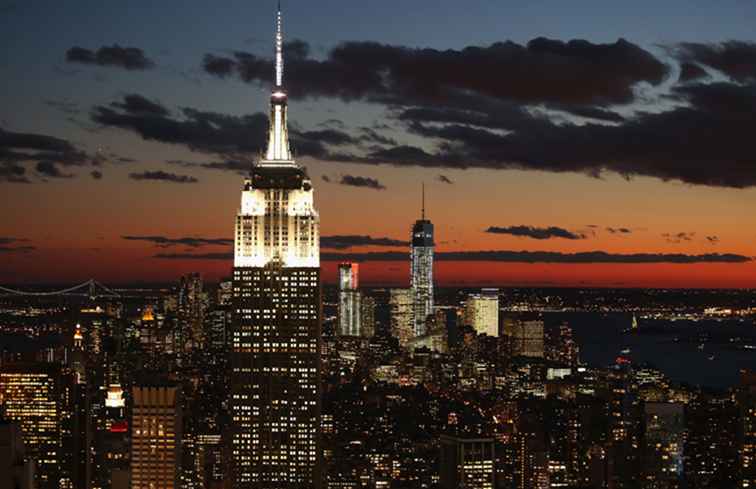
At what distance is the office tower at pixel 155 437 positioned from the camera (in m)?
33.3

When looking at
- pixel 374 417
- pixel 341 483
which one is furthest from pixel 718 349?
pixel 341 483

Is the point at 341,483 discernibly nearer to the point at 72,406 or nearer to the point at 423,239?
the point at 72,406

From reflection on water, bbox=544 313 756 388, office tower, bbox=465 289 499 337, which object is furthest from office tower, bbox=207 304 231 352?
office tower, bbox=465 289 499 337

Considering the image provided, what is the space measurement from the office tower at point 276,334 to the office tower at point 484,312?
3401 cm

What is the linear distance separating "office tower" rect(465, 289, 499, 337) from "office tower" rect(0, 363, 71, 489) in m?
26.7

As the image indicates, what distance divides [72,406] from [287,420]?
11.6m

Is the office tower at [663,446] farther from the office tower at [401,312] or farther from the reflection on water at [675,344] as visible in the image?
the office tower at [401,312]

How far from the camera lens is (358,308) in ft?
174

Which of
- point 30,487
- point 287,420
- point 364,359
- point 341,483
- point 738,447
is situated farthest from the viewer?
point 364,359

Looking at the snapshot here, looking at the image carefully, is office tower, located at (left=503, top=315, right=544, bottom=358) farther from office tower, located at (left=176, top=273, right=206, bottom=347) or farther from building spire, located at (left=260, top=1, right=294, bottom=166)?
building spire, located at (left=260, top=1, right=294, bottom=166)

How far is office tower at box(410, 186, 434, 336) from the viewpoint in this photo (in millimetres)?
51719

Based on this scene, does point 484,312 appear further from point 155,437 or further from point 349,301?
point 155,437

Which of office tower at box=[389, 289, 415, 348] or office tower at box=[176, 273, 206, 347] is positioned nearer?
office tower at box=[176, 273, 206, 347]

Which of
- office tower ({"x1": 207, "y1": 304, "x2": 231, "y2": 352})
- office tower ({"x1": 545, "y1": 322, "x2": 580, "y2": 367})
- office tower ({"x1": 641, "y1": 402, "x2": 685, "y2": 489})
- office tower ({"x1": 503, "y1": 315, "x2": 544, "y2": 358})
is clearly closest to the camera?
office tower ({"x1": 207, "y1": 304, "x2": 231, "y2": 352})
